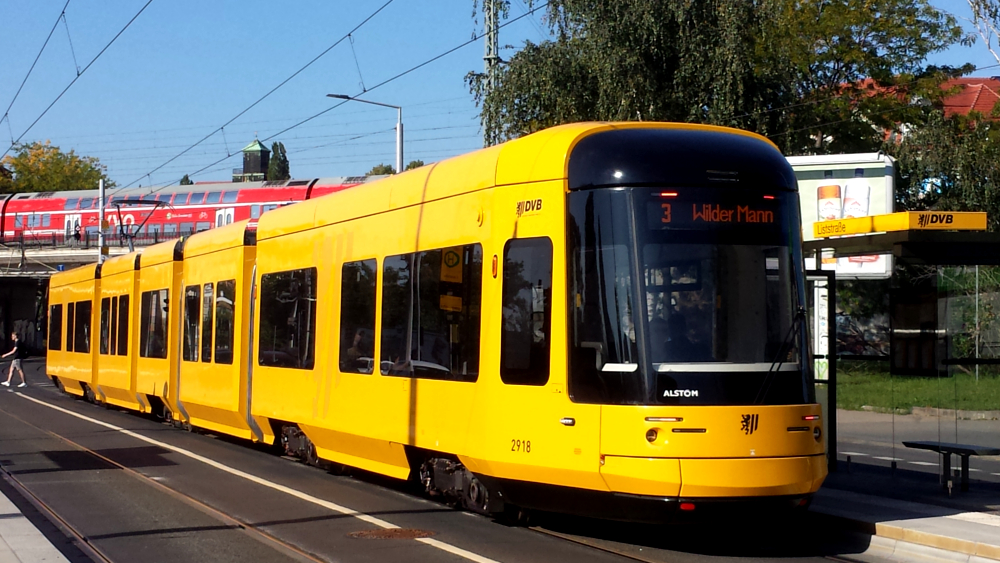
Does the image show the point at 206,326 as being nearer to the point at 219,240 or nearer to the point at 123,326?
the point at 219,240

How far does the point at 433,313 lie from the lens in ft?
35.3

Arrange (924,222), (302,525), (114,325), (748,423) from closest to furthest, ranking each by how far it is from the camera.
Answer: (748,423), (302,525), (924,222), (114,325)

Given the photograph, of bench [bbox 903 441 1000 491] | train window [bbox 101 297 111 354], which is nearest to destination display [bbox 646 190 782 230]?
bench [bbox 903 441 1000 491]

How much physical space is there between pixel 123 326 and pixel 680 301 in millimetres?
18229

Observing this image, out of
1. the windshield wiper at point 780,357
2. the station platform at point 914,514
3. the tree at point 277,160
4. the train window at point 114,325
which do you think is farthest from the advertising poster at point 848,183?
the tree at point 277,160

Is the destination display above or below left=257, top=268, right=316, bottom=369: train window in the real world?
above

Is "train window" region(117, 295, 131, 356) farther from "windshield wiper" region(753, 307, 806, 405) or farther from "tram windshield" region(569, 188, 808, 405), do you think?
"windshield wiper" region(753, 307, 806, 405)

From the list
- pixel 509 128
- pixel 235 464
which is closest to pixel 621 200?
pixel 235 464

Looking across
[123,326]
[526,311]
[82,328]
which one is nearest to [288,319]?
[526,311]

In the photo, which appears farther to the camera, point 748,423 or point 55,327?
point 55,327

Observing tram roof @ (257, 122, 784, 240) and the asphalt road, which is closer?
the asphalt road

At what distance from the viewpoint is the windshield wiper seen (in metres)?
8.76

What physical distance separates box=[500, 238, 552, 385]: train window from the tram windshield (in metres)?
0.28

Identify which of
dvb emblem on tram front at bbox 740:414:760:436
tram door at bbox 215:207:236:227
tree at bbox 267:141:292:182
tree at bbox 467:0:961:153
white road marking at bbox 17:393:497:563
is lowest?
white road marking at bbox 17:393:497:563
